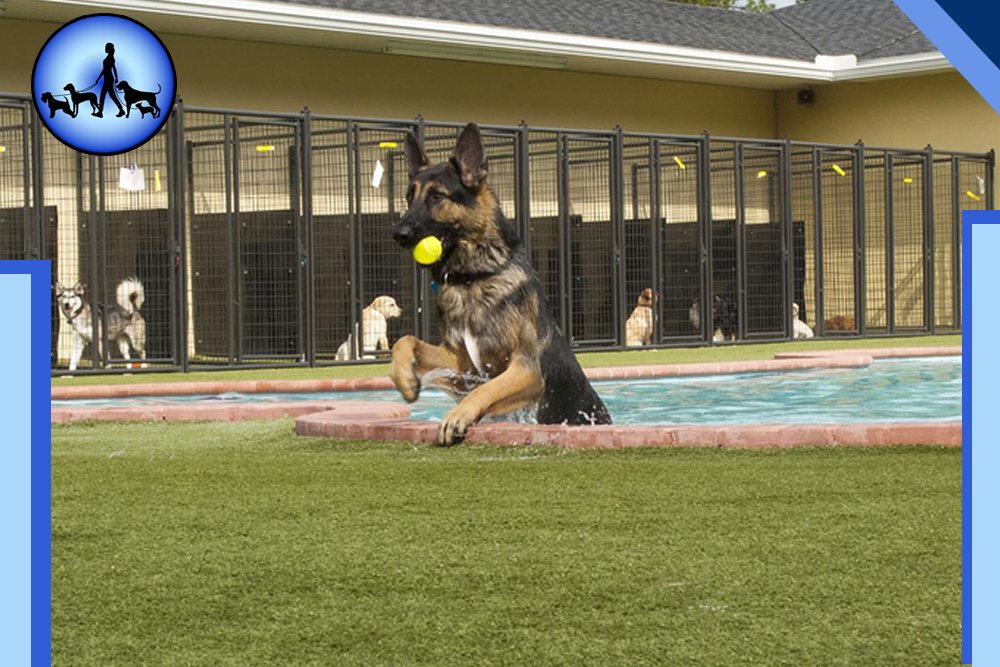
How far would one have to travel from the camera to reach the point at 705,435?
6.66 m

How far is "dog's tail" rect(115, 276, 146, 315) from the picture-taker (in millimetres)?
14453

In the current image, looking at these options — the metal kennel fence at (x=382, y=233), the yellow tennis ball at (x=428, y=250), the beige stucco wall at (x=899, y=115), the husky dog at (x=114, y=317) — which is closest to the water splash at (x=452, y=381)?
the yellow tennis ball at (x=428, y=250)

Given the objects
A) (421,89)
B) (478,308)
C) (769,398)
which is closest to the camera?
(478,308)

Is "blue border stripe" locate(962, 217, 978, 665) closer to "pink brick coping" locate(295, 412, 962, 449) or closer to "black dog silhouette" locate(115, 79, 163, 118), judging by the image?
"pink brick coping" locate(295, 412, 962, 449)

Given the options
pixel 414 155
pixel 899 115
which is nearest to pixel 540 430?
pixel 414 155

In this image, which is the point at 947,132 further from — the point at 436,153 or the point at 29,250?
the point at 29,250

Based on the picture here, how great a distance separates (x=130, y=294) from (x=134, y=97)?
1979 mm

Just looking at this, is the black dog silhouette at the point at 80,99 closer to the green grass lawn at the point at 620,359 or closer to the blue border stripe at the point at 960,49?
the green grass lawn at the point at 620,359

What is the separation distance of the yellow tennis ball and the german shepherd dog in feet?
0.07

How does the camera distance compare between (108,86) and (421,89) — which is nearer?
(108,86)

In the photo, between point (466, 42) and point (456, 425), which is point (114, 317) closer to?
point (466, 42)

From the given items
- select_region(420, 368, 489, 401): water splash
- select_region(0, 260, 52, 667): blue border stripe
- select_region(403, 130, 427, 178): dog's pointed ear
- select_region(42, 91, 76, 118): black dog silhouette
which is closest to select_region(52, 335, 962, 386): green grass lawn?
select_region(42, 91, 76, 118): black dog silhouette

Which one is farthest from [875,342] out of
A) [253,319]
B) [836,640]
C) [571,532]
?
[836,640]

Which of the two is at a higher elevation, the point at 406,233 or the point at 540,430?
the point at 406,233
